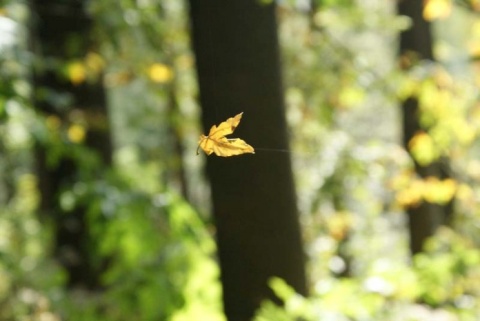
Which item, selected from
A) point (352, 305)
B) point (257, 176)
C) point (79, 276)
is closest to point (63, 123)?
point (79, 276)

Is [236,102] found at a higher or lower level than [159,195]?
higher

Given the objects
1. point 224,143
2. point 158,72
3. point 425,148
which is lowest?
point 425,148

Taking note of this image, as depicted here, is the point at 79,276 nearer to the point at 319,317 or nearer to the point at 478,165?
the point at 478,165

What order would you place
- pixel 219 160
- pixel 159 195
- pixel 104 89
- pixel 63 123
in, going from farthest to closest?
pixel 104 89 → pixel 63 123 → pixel 159 195 → pixel 219 160

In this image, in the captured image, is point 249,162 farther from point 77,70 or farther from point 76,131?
point 76,131

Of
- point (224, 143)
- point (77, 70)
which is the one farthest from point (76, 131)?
point (224, 143)

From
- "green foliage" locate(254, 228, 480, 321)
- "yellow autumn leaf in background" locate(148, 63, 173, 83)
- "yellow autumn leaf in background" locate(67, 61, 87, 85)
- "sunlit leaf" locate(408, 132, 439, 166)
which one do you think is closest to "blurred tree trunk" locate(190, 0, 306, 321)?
"green foliage" locate(254, 228, 480, 321)

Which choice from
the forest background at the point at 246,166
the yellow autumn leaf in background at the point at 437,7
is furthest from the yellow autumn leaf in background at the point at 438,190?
the yellow autumn leaf in background at the point at 437,7
